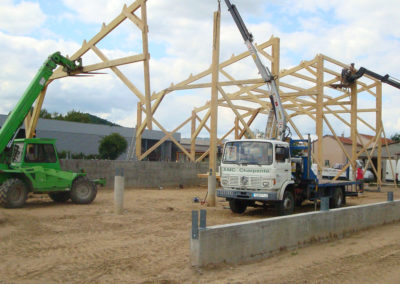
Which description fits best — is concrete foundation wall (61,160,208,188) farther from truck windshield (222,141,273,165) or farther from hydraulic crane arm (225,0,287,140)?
hydraulic crane arm (225,0,287,140)

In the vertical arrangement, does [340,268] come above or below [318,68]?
below

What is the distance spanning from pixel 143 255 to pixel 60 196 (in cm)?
811

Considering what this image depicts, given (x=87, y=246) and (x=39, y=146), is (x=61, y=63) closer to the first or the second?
(x=39, y=146)

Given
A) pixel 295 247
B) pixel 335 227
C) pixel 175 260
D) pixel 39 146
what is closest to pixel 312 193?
pixel 335 227

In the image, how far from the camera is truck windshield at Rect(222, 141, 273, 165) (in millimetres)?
11516

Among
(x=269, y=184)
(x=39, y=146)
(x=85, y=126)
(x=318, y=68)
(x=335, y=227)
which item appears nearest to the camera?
(x=335, y=227)

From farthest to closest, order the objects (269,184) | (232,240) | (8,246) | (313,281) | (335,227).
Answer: (269,184) → (335,227) → (8,246) → (232,240) → (313,281)

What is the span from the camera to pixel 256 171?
11406 mm

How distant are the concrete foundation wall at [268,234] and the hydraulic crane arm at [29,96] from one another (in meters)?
8.19

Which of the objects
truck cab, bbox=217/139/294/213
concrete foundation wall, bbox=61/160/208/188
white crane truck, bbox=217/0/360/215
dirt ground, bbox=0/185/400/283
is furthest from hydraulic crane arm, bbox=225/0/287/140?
concrete foundation wall, bbox=61/160/208/188

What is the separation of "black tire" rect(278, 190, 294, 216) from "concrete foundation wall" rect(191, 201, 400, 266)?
2.20 meters

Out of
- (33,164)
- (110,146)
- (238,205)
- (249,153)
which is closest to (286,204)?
(238,205)

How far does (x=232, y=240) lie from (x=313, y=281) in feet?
4.53

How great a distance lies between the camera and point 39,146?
13.1 m
